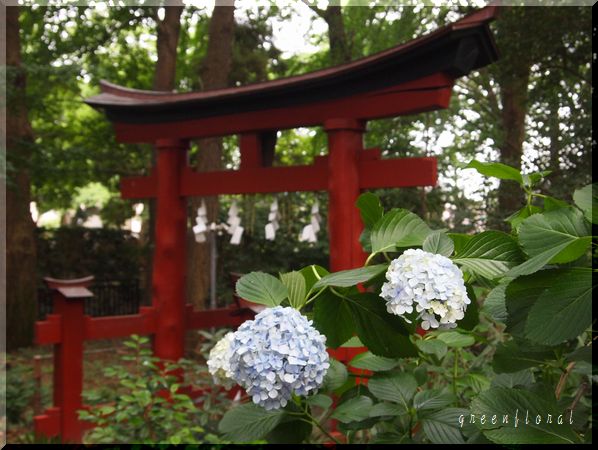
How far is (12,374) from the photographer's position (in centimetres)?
502

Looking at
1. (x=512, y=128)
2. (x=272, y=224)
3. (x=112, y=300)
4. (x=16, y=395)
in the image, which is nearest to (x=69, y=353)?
(x=16, y=395)

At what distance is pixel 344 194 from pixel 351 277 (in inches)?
120

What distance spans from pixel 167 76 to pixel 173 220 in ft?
12.1

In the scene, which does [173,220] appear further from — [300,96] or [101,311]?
[101,311]

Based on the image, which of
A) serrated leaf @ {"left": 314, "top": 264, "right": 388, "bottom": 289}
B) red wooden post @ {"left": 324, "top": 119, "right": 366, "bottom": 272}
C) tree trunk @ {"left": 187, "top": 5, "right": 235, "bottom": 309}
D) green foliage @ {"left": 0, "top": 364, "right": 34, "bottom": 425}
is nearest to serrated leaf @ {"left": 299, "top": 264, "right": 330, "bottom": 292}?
serrated leaf @ {"left": 314, "top": 264, "right": 388, "bottom": 289}

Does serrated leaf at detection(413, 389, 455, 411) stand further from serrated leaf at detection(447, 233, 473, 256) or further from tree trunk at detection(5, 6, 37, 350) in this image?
tree trunk at detection(5, 6, 37, 350)

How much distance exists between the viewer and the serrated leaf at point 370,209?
969mm

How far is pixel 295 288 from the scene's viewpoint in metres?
0.90

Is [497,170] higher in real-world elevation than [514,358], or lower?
higher

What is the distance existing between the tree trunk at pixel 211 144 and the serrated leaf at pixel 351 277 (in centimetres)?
675

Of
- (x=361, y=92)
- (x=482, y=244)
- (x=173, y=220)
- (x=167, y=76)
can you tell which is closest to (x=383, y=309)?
(x=482, y=244)

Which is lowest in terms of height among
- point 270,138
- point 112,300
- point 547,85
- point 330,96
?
point 112,300

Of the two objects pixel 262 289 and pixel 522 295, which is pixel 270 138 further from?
pixel 522 295

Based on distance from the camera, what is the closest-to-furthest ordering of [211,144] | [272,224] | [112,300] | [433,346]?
[433,346] → [272,224] → [211,144] → [112,300]
